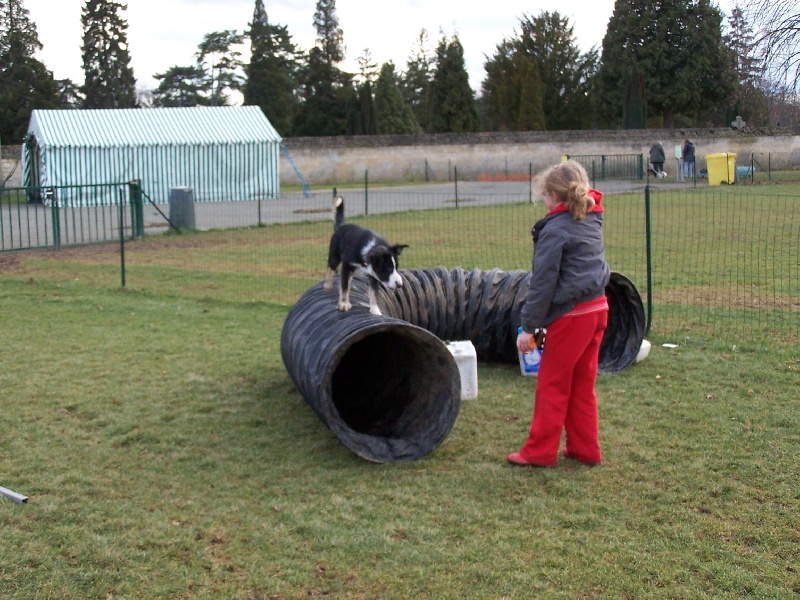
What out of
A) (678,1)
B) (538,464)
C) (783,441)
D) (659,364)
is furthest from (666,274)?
(678,1)

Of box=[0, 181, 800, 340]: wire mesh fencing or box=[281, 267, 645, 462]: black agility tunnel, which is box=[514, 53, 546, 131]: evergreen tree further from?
box=[281, 267, 645, 462]: black agility tunnel

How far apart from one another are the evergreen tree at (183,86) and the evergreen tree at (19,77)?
474 inches

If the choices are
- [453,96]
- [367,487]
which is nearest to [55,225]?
[367,487]

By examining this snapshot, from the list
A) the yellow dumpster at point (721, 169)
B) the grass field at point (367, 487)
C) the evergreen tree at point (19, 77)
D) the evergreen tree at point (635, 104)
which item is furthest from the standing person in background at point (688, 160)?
the evergreen tree at point (19, 77)

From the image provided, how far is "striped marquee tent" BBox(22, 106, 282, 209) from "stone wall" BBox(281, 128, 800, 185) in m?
8.90

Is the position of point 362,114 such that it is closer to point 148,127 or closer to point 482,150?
point 482,150

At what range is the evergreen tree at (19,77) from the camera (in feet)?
168

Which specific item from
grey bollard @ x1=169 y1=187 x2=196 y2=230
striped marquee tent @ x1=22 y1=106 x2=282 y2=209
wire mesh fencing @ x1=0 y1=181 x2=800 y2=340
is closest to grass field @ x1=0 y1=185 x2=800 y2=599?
wire mesh fencing @ x1=0 y1=181 x2=800 y2=340

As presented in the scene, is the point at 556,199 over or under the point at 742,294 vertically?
over

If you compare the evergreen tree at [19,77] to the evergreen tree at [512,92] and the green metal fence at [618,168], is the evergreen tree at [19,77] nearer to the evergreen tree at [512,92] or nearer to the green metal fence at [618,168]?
the evergreen tree at [512,92]

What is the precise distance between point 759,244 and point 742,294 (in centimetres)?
428

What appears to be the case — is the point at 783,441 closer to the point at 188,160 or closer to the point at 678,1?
the point at 188,160

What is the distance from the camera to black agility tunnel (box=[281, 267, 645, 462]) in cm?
522

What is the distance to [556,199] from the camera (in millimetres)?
4816
